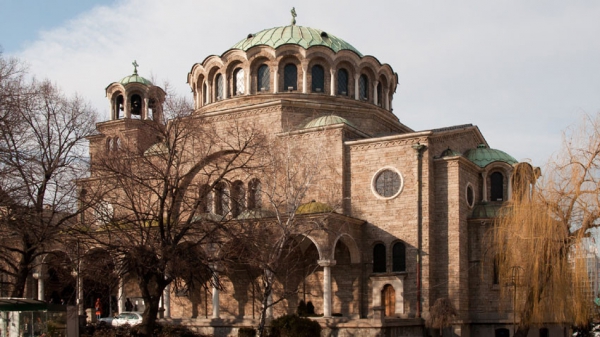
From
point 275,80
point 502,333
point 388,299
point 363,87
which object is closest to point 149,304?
point 388,299

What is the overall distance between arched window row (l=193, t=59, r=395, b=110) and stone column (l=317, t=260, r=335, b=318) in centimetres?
950

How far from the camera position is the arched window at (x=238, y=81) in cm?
3519

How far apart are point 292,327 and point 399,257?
643 cm

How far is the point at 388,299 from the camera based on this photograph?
29.0 metres

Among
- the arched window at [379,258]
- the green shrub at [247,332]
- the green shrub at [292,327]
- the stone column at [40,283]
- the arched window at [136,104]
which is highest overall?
the arched window at [136,104]

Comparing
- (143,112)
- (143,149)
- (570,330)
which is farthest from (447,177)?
(143,112)

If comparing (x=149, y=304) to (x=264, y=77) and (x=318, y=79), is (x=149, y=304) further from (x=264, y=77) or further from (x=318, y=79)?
(x=318, y=79)

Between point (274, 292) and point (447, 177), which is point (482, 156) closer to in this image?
point (447, 177)

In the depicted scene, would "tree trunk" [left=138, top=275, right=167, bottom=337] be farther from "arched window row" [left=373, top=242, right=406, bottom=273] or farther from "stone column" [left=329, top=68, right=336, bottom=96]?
"stone column" [left=329, top=68, right=336, bottom=96]

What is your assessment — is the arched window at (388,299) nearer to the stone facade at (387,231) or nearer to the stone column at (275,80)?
the stone facade at (387,231)

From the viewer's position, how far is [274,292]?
30906mm

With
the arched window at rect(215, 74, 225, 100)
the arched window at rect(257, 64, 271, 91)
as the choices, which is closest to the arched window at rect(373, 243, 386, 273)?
the arched window at rect(257, 64, 271, 91)

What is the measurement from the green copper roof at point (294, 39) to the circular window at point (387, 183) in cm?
771

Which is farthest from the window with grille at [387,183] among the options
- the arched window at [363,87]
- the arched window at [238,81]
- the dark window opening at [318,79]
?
the arched window at [238,81]
